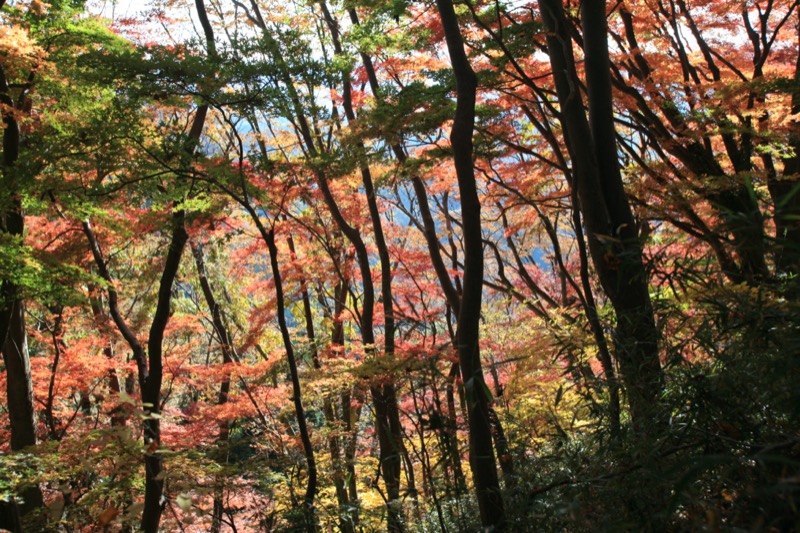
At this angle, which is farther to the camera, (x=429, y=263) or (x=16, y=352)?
(x=429, y=263)

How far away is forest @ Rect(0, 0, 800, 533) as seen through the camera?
4.85 feet

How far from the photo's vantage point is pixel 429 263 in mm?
9844

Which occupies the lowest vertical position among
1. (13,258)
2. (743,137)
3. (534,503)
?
(534,503)

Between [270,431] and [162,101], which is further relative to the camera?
[270,431]

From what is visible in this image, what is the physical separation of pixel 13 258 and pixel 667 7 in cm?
747

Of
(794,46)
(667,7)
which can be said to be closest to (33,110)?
(667,7)

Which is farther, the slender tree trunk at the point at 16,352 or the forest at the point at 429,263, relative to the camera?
the slender tree trunk at the point at 16,352

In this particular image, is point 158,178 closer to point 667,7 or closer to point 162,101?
point 162,101

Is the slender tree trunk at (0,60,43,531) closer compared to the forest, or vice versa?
the forest

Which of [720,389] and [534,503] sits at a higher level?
[720,389]

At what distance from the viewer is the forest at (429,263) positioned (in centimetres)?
148

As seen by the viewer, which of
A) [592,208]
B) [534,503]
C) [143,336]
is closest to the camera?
[534,503]

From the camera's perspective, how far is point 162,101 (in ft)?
16.4

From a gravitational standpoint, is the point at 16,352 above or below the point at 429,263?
below
